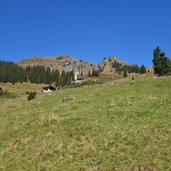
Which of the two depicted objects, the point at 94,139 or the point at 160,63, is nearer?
the point at 94,139

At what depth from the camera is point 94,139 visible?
97.1 feet

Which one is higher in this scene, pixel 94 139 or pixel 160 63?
pixel 160 63

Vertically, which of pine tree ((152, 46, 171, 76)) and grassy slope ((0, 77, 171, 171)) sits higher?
pine tree ((152, 46, 171, 76))

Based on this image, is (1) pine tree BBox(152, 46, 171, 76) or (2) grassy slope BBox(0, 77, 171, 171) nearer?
(2) grassy slope BBox(0, 77, 171, 171)

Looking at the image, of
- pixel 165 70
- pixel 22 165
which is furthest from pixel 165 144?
pixel 165 70

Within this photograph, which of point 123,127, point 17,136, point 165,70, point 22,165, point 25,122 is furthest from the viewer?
point 165,70

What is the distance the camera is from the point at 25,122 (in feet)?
124

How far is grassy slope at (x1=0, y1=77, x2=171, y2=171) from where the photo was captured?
25938mm

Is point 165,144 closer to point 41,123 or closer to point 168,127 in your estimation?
point 168,127

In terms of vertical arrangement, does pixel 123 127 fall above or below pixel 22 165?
above

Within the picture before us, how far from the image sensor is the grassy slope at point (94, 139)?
2594 cm

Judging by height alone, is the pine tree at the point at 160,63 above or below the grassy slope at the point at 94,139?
above

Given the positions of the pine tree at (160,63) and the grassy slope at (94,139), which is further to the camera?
the pine tree at (160,63)

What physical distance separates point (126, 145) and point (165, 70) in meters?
116
